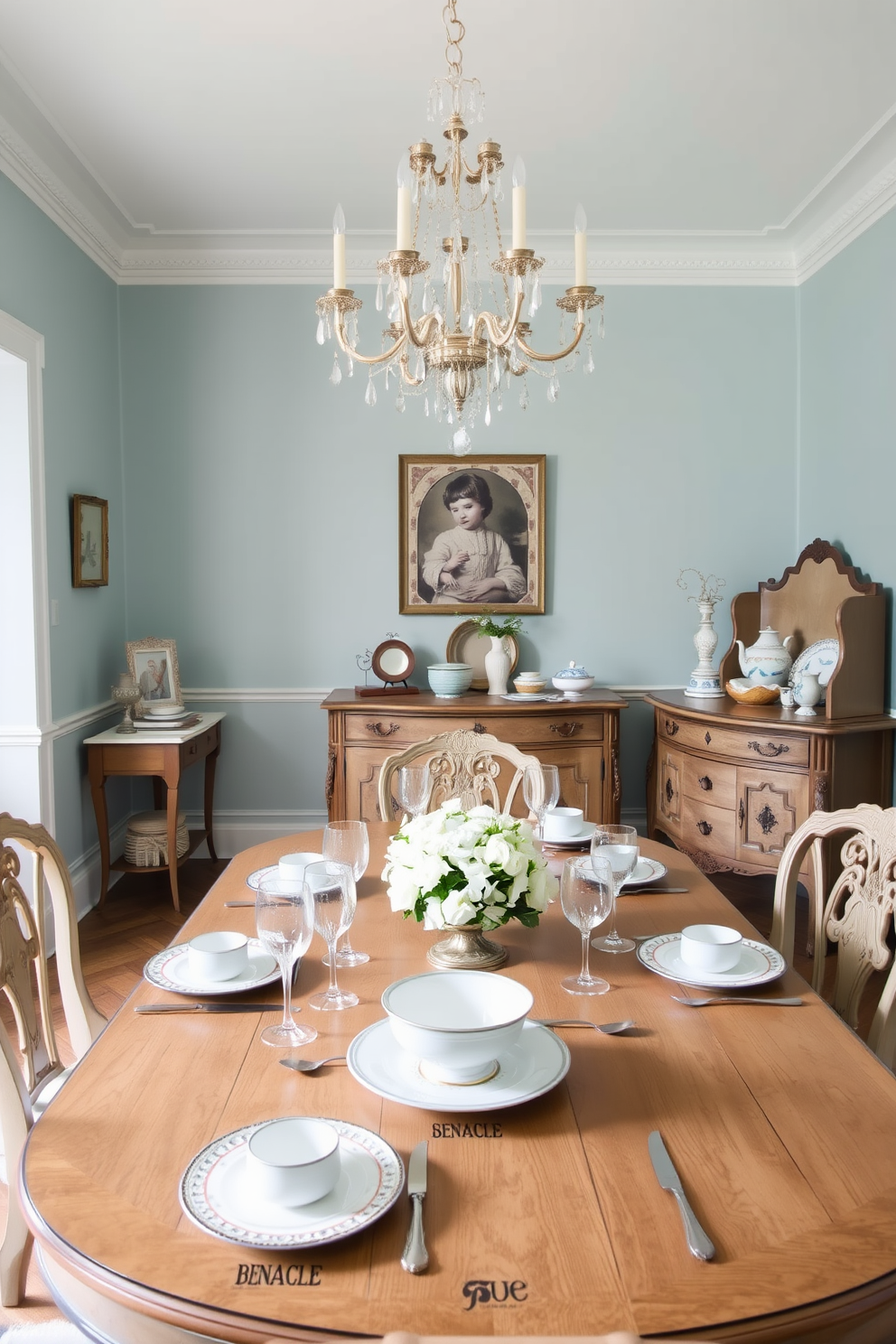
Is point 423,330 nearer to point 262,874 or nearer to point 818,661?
point 262,874

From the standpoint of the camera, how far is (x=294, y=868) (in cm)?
201

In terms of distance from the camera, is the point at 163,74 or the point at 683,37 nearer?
the point at 683,37

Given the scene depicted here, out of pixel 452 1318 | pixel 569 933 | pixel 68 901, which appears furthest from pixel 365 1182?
pixel 68 901

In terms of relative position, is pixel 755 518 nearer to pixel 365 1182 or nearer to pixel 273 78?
pixel 273 78

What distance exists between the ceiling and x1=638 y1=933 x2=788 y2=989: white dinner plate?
2518mm

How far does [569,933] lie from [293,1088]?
73 cm

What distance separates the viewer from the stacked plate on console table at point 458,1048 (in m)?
1.16

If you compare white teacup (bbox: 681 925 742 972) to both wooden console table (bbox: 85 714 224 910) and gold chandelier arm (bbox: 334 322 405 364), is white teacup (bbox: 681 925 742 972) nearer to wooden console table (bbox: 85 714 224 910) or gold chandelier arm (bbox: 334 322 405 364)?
gold chandelier arm (bbox: 334 322 405 364)

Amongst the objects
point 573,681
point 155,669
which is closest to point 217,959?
point 573,681

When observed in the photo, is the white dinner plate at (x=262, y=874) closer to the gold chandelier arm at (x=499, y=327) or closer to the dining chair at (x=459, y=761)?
the dining chair at (x=459, y=761)

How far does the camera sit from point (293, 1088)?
4.07ft

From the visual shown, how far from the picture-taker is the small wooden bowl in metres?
Result: 3.97

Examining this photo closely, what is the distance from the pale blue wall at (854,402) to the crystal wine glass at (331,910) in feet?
9.76

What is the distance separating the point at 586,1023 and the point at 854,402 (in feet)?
11.3
